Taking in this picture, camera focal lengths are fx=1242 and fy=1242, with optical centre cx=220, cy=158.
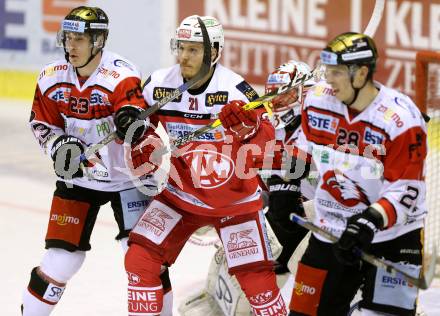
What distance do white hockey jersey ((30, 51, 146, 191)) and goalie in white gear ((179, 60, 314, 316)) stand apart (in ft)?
1.98

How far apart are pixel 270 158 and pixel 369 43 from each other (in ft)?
3.56

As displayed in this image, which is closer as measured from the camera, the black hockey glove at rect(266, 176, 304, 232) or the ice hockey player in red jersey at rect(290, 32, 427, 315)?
the ice hockey player in red jersey at rect(290, 32, 427, 315)

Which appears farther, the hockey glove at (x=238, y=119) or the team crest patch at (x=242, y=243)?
the team crest patch at (x=242, y=243)

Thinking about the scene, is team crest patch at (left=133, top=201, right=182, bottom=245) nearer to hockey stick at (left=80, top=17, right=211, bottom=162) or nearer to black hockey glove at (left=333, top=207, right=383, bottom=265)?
hockey stick at (left=80, top=17, right=211, bottom=162)

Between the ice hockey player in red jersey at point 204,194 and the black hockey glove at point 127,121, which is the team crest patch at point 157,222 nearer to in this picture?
the ice hockey player in red jersey at point 204,194

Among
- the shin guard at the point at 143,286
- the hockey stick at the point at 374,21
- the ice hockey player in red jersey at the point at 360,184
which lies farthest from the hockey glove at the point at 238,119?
the hockey stick at the point at 374,21

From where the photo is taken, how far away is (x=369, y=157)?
13.1 feet

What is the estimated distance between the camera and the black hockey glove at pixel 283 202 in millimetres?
5062

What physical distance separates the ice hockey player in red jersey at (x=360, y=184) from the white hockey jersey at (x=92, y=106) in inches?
35.1

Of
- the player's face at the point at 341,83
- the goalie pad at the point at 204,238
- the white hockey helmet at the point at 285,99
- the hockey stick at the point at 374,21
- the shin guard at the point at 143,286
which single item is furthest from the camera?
the goalie pad at the point at 204,238

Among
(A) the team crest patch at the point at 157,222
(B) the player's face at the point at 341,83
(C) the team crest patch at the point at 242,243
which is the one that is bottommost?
(C) the team crest patch at the point at 242,243

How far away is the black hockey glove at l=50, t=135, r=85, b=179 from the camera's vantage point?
472cm

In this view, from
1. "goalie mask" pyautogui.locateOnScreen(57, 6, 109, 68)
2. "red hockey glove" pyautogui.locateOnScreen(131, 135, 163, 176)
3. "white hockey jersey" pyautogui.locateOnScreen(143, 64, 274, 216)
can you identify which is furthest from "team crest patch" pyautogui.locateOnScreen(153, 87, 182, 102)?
"goalie mask" pyautogui.locateOnScreen(57, 6, 109, 68)

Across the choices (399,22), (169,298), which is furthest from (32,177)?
(169,298)
